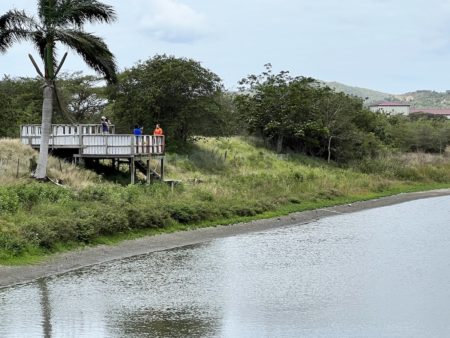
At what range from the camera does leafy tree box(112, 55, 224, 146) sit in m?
44.8

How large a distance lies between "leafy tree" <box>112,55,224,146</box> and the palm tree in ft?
47.3

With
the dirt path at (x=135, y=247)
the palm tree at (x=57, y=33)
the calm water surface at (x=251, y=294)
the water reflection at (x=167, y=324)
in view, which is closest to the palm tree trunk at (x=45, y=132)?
the palm tree at (x=57, y=33)

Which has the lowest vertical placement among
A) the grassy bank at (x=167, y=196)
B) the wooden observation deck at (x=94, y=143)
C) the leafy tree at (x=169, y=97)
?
the grassy bank at (x=167, y=196)

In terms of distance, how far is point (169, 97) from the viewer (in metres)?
45.6

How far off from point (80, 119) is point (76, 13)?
32.6m

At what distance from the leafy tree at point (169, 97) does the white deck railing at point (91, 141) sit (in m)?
9.83

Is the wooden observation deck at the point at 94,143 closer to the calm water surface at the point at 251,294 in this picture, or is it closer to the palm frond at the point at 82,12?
the palm frond at the point at 82,12

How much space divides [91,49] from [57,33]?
1544 mm

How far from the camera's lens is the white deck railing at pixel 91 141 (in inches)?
1312

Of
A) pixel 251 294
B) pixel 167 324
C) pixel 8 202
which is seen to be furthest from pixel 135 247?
pixel 167 324

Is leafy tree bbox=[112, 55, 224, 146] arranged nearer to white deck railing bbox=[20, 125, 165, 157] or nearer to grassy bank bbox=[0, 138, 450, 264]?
grassy bank bbox=[0, 138, 450, 264]

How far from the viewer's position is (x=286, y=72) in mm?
62969

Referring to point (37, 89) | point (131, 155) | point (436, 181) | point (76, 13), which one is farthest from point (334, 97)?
point (76, 13)

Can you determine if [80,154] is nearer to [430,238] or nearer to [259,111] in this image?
[430,238]
